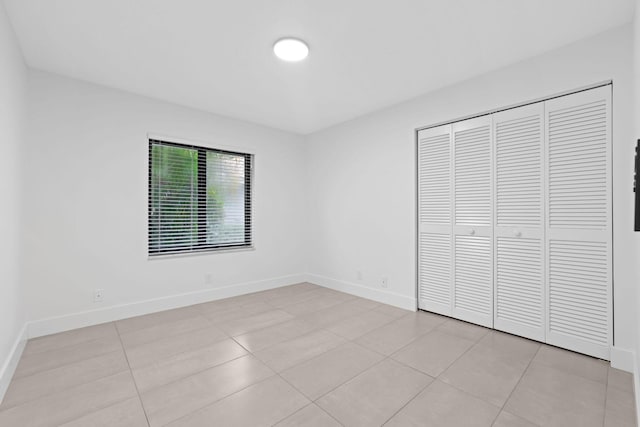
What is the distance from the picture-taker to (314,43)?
2.35m

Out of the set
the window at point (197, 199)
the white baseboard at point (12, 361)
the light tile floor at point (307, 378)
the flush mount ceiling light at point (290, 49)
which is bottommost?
the light tile floor at point (307, 378)

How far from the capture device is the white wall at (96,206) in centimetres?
277

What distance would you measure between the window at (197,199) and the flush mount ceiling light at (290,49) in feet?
6.46

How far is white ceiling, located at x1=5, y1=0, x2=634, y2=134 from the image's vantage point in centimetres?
196

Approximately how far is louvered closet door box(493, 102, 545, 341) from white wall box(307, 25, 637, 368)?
27cm

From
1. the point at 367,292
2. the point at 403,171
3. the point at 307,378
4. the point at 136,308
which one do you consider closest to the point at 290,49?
the point at 403,171

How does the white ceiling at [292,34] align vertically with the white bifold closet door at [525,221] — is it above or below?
above

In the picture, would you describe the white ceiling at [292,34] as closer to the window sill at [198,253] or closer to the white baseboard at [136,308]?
the window sill at [198,253]

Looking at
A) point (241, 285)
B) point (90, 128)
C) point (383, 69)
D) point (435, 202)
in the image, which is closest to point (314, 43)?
point (383, 69)

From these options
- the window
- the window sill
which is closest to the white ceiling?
the window

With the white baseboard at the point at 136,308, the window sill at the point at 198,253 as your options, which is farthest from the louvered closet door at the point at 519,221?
the window sill at the point at 198,253

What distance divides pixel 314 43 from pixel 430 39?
2.97 feet

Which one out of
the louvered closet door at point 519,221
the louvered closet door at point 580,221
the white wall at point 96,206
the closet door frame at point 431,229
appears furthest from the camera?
the closet door frame at point 431,229

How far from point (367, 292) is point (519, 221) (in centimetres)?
199
